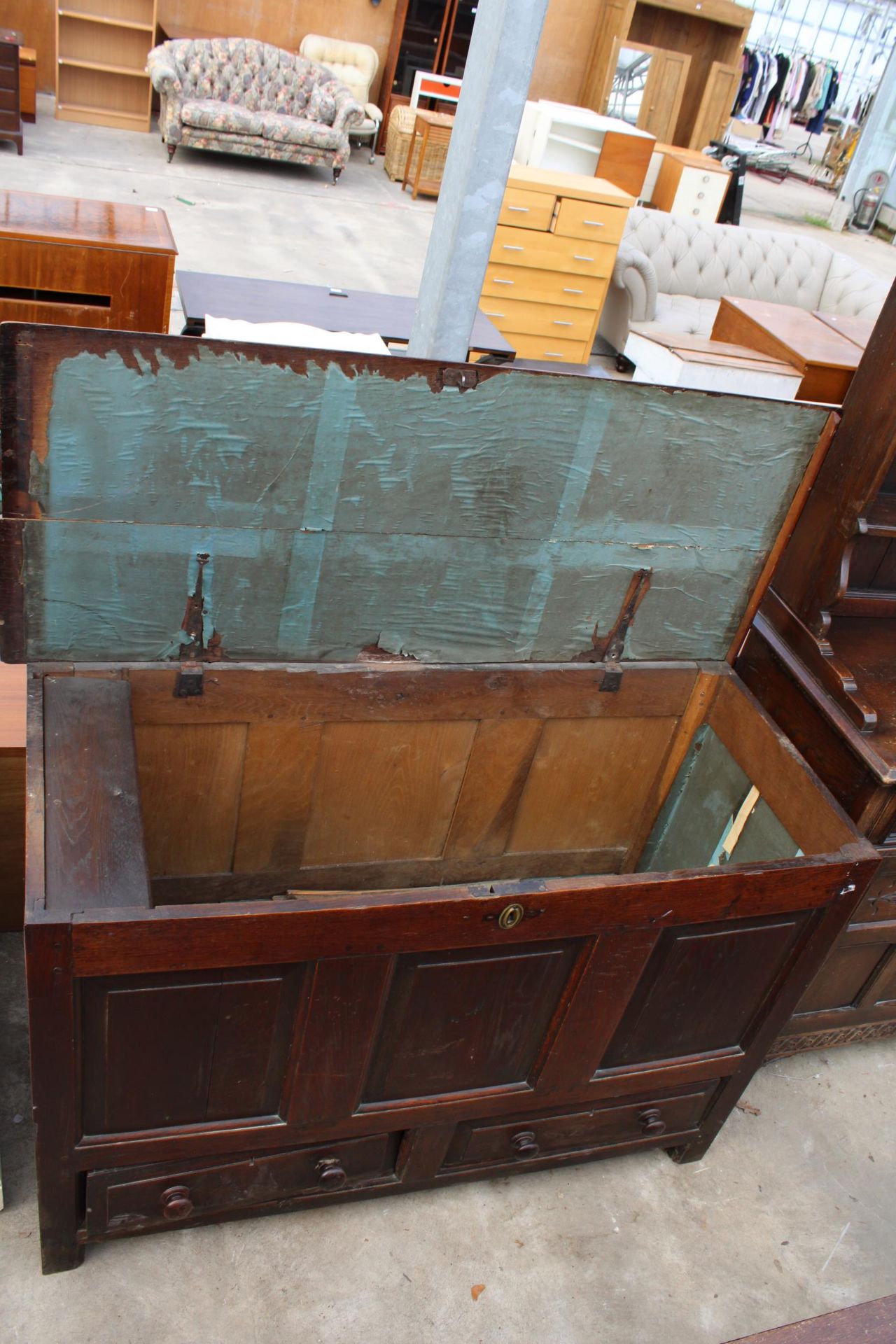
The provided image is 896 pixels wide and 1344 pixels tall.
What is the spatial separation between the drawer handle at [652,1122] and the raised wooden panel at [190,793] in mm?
1170

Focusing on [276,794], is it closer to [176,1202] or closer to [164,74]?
[176,1202]

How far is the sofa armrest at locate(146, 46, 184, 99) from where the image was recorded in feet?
30.9

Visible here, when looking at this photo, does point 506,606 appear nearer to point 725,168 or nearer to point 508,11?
point 508,11

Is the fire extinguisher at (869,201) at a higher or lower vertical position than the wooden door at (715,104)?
lower

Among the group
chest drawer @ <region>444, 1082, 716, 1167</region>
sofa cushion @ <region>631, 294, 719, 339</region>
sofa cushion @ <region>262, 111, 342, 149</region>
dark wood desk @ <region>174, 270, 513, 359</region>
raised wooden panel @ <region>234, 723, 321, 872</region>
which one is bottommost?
chest drawer @ <region>444, 1082, 716, 1167</region>

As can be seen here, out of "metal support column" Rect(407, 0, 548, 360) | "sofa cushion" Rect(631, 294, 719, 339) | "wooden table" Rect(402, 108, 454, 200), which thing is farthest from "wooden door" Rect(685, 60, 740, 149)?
"metal support column" Rect(407, 0, 548, 360)

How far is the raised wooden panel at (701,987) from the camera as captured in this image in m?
2.21

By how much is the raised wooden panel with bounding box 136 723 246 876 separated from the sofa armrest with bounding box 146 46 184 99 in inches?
357

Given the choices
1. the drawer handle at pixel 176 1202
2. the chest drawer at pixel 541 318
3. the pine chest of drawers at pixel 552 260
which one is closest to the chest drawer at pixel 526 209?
the pine chest of drawers at pixel 552 260

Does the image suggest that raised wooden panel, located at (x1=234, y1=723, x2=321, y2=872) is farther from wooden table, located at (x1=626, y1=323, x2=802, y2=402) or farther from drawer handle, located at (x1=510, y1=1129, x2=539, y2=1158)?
wooden table, located at (x1=626, y1=323, x2=802, y2=402)

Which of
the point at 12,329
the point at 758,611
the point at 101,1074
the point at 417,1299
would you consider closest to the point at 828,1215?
the point at 417,1299

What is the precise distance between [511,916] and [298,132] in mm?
9838

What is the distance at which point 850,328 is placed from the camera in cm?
342

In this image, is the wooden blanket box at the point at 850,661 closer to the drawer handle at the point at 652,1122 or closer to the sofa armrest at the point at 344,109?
the drawer handle at the point at 652,1122
